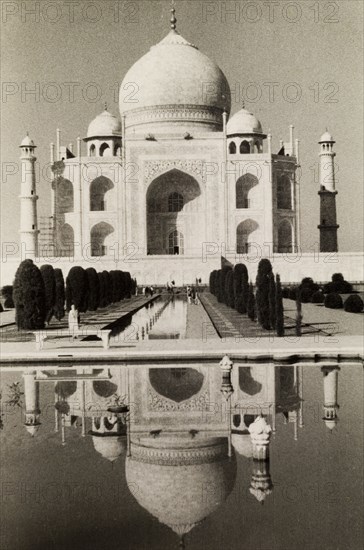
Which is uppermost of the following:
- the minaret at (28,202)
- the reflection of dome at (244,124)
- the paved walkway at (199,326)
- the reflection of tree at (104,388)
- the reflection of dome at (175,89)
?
the reflection of dome at (175,89)

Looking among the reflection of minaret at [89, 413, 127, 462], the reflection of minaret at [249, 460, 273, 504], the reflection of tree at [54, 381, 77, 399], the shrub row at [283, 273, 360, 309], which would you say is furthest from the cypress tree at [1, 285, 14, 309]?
the reflection of minaret at [249, 460, 273, 504]

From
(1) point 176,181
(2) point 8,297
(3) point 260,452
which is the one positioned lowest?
(3) point 260,452

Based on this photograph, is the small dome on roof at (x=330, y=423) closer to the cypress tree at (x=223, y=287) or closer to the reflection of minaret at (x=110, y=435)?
the reflection of minaret at (x=110, y=435)

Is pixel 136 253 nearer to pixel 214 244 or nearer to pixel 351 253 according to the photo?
pixel 214 244

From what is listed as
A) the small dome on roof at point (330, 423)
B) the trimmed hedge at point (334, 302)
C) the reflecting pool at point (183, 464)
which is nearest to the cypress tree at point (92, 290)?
the trimmed hedge at point (334, 302)

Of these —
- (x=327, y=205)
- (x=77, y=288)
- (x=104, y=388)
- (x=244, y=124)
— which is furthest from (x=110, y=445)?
(x=244, y=124)

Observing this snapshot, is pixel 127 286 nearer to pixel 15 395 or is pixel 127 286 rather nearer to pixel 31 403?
pixel 15 395
